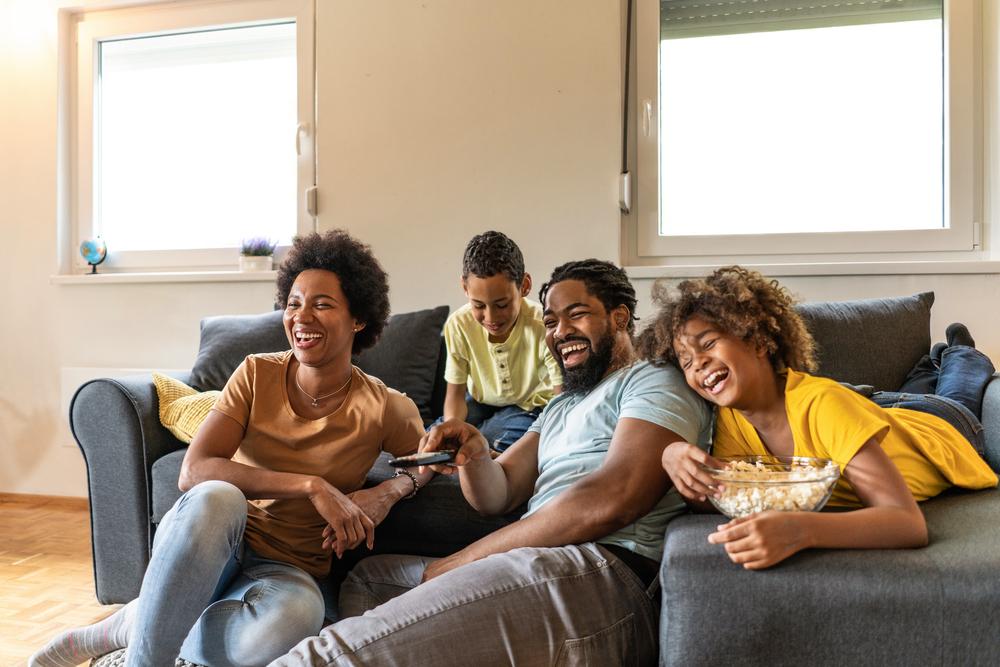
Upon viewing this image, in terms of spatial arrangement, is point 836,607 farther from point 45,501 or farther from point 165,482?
point 45,501

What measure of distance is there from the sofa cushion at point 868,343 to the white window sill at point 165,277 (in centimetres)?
200

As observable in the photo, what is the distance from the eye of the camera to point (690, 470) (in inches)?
47.3

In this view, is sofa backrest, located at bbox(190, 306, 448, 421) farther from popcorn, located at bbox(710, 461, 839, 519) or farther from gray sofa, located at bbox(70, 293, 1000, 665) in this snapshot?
popcorn, located at bbox(710, 461, 839, 519)

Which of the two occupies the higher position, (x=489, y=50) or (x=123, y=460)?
(x=489, y=50)

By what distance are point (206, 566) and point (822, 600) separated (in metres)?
0.95

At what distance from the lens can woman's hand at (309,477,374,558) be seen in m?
1.50

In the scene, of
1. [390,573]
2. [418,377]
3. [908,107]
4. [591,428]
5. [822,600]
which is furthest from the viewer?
[908,107]

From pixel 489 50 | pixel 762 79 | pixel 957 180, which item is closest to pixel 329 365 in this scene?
pixel 489 50

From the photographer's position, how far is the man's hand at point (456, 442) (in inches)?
59.2

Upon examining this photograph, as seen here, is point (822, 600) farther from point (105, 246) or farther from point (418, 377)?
point (105, 246)

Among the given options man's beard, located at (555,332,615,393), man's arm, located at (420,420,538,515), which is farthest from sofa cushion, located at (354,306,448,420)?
man's beard, located at (555,332,615,393)

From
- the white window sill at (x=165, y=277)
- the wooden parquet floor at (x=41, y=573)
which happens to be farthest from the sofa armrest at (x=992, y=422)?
the white window sill at (x=165, y=277)

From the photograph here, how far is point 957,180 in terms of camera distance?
276 centimetres

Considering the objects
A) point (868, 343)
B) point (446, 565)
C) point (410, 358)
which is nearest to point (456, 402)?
point (410, 358)
